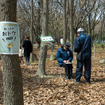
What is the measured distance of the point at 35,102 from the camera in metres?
4.12

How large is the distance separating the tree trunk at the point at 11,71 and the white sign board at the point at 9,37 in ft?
0.29

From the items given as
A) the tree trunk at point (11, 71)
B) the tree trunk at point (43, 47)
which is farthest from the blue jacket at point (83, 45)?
the tree trunk at point (11, 71)

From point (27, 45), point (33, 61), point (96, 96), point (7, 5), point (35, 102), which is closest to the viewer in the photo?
point (7, 5)

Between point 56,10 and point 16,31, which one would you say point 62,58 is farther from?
point 56,10

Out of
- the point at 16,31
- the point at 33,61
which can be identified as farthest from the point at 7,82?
the point at 33,61

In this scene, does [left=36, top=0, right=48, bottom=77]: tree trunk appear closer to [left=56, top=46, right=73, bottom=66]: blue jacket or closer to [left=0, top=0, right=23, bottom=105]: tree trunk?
[left=56, top=46, right=73, bottom=66]: blue jacket

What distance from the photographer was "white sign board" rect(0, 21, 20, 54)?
8.07ft

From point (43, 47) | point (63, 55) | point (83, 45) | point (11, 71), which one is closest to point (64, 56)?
point (63, 55)

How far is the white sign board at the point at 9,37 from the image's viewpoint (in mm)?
Answer: 2461

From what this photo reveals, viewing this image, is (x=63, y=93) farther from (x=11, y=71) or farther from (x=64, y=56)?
(x=11, y=71)

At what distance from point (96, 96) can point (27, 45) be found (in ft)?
19.7

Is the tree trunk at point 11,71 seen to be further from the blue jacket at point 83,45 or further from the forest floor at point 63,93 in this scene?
the blue jacket at point 83,45

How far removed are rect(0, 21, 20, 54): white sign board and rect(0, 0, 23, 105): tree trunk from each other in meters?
0.09

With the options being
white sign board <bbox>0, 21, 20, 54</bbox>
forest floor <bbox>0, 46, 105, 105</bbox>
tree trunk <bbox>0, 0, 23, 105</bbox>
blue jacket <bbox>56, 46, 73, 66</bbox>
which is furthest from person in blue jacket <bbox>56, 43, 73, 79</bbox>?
white sign board <bbox>0, 21, 20, 54</bbox>
